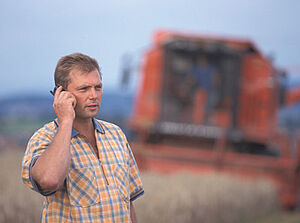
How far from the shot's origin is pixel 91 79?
70.2 inches

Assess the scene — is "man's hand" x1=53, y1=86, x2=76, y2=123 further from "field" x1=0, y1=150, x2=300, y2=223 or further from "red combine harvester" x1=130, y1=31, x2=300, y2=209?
"red combine harvester" x1=130, y1=31, x2=300, y2=209

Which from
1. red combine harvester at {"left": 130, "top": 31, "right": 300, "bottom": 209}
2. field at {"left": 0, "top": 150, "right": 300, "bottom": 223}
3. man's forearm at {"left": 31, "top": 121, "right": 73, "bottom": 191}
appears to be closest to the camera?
man's forearm at {"left": 31, "top": 121, "right": 73, "bottom": 191}

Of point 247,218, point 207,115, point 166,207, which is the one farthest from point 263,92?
point 166,207

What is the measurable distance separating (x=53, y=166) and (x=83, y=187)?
0.23 m

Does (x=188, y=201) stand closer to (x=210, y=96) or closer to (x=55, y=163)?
(x=55, y=163)

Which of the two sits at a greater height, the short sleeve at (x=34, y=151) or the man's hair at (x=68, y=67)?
the man's hair at (x=68, y=67)

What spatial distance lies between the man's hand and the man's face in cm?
5

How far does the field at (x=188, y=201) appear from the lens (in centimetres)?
372

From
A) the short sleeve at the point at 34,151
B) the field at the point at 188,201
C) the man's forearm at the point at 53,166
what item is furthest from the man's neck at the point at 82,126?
the field at the point at 188,201

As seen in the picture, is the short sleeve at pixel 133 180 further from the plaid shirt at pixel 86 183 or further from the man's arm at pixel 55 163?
the man's arm at pixel 55 163

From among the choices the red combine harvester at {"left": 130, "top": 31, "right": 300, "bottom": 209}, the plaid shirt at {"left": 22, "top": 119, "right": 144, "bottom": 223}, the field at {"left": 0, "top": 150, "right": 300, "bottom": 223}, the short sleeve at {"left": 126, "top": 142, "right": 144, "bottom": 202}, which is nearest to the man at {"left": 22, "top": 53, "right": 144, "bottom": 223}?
the plaid shirt at {"left": 22, "top": 119, "right": 144, "bottom": 223}

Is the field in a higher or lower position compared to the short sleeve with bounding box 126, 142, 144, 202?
lower

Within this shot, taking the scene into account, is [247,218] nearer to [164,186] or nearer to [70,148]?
[164,186]

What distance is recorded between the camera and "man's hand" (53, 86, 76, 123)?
1.68 metres
